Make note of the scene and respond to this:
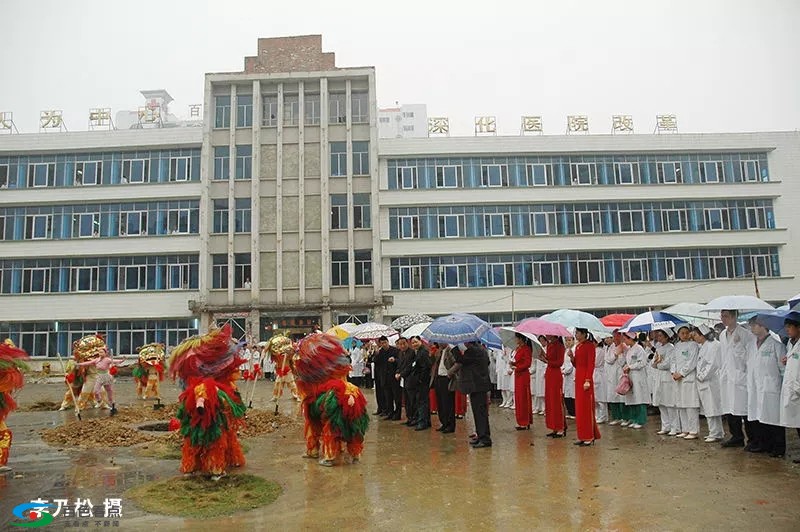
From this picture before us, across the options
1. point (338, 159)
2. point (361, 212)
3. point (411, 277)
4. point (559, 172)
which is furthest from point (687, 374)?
point (338, 159)

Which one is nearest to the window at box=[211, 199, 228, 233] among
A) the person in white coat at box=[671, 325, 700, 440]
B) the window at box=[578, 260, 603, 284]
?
the window at box=[578, 260, 603, 284]

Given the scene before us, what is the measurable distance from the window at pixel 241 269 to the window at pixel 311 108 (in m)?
7.98

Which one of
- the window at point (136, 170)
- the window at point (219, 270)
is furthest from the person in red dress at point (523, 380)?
the window at point (136, 170)

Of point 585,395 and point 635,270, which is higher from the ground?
point 635,270

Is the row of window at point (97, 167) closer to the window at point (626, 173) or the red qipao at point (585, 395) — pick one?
the window at point (626, 173)

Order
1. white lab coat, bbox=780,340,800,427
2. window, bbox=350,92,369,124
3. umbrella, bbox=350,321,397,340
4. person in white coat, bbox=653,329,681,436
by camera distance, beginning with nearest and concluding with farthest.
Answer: white lab coat, bbox=780,340,800,427, person in white coat, bbox=653,329,681,436, umbrella, bbox=350,321,397,340, window, bbox=350,92,369,124

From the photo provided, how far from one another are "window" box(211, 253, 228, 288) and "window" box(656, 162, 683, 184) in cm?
2373

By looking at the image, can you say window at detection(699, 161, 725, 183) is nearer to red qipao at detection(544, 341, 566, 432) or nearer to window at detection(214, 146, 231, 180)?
window at detection(214, 146, 231, 180)

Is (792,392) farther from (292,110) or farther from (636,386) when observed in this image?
(292,110)

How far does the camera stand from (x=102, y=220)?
32375 mm

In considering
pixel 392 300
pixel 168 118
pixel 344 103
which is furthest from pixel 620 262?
pixel 168 118

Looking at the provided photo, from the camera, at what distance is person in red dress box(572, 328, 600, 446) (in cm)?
910

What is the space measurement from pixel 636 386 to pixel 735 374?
6.92ft

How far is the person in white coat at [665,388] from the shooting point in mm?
10047
